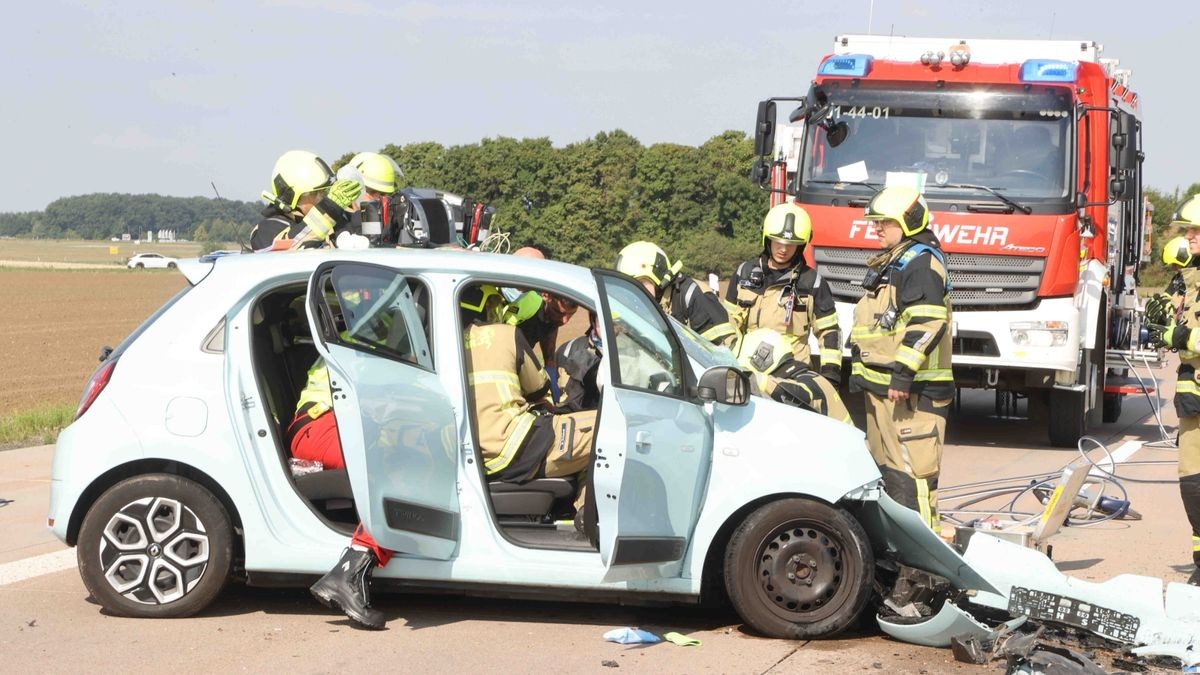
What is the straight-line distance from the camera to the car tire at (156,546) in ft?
19.4

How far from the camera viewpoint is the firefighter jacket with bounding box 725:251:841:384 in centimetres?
847

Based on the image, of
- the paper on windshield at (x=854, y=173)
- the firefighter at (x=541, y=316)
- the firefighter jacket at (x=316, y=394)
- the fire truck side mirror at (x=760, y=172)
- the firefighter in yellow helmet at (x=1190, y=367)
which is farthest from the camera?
the fire truck side mirror at (x=760, y=172)

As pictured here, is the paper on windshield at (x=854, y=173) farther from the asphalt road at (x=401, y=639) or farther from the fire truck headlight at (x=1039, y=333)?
the asphalt road at (x=401, y=639)

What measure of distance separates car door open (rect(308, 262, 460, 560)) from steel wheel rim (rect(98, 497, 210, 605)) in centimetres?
85

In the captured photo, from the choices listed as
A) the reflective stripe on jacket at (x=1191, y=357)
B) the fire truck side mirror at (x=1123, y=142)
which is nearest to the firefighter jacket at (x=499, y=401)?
the reflective stripe on jacket at (x=1191, y=357)

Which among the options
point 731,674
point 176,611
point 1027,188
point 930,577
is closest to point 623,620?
point 731,674

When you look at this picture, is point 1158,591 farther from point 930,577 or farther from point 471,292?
point 471,292

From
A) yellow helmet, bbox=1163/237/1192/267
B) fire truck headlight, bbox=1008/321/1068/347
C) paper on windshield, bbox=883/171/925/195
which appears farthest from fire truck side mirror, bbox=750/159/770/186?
yellow helmet, bbox=1163/237/1192/267

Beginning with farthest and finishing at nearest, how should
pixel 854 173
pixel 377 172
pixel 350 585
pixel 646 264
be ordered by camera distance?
1. pixel 854 173
2. pixel 377 172
3. pixel 646 264
4. pixel 350 585

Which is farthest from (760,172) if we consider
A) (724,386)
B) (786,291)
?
(724,386)

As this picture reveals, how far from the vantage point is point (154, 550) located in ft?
19.5

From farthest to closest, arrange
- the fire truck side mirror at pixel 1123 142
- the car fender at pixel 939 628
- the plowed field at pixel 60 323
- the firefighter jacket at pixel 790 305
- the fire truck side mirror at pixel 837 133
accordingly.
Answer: the plowed field at pixel 60 323
the fire truck side mirror at pixel 837 133
the fire truck side mirror at pixel 1123 142
the firefighter jacket at pixel 790 305
the car fender at pixel 939 628

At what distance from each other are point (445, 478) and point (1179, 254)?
4.49 m

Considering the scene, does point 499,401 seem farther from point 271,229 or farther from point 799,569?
point 271,229
